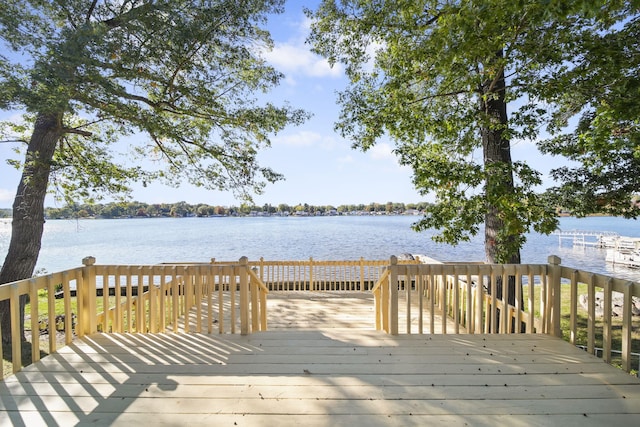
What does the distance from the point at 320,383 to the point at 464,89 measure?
4.98m

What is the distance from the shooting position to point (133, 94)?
5625 mm

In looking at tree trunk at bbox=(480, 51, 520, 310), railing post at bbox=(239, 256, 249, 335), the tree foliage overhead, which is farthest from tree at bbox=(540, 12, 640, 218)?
railing post at bbox=(239, 256, 249, 335)

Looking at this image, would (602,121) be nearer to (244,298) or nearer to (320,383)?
(320,383)

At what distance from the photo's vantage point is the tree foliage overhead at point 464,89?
3861 mm

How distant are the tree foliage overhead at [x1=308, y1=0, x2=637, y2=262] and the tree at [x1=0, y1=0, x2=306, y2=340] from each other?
1775 millimetres

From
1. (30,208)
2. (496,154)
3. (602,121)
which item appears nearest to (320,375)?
(602,121)

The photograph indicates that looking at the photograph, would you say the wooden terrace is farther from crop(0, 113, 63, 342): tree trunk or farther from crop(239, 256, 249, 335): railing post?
crop(0, 113, 63, 342): tree trunk

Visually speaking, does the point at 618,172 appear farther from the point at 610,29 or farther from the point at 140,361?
the point at 140,361

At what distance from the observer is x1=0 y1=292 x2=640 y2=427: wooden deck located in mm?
2068

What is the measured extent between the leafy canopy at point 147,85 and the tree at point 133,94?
0.02 metres

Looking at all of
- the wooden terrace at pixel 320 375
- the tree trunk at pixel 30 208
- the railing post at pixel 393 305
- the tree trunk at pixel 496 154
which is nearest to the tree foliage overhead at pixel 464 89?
the tree trunk at pixel 496 154

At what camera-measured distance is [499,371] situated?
8.77ft

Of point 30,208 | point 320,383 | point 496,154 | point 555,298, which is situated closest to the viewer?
point 320,383

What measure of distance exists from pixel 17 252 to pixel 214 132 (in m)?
4.14
